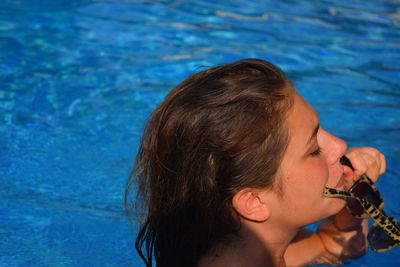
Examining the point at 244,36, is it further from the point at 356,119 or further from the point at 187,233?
the point at 187,233

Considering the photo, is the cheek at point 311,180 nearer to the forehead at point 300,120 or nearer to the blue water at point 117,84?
the forehead at point 300,120

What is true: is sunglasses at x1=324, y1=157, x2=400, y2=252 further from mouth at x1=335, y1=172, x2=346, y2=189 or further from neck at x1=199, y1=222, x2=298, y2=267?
neck at x1=199, y1=222, x2=298, y2=267

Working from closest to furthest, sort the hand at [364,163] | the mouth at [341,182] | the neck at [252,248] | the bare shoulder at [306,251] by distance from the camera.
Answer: the neck at [252,248], the mouth at [341,182], the hand at [364,163], the bare shoulder at [306,251]

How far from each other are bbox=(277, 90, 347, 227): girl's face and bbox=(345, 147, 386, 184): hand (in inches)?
6.1

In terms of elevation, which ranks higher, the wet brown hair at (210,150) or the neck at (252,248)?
the wet brown hair at (210,150)

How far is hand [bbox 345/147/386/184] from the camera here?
2.54m

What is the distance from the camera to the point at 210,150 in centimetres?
209

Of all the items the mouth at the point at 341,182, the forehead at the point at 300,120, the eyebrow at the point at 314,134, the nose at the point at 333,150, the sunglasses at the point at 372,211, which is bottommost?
the sunglasses at the point at 372,211

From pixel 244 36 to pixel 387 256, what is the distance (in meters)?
3.37

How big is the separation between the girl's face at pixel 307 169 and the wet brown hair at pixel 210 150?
0.18 ft

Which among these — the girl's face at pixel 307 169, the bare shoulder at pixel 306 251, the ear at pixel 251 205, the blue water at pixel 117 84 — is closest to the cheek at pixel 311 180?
the girl's face at pixel 307 169

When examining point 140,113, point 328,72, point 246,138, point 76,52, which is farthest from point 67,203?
point 328,72

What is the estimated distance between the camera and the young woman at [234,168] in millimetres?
2088

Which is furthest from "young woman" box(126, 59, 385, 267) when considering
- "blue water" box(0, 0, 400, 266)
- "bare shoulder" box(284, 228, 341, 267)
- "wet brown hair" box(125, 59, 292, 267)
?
"blue water" box(0, 0, 400, 266)
